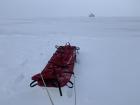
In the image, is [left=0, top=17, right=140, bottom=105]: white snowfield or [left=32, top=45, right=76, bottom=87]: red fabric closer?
[left=0, top=17, right=140, bottom=105]: white snowfield

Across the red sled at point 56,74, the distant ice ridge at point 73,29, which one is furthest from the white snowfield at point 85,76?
the distant ice ridge at point 73,29

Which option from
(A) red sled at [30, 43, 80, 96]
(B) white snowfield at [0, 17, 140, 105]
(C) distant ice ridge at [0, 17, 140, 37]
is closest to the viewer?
(B) white snowfield at [0, 17, 140, 105]

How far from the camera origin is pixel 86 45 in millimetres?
12477

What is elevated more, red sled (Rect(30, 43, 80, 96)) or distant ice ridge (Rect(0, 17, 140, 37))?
distant ice ridge (Rect(0, 17, 140, 37))

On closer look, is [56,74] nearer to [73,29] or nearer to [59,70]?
[59,70]

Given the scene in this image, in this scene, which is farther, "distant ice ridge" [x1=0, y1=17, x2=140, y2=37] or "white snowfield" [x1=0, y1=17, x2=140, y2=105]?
"distant ice ridge" [x1=0, y1=17, x2=140, y2=37]

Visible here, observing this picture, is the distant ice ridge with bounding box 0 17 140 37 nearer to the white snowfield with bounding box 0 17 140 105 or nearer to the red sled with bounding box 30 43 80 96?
the white snowfield with bounding box 0 17 140 105

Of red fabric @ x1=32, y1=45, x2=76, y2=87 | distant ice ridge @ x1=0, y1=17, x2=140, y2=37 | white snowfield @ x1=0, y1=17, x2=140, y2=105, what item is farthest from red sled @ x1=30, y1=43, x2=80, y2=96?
distant ice ridge @ x1=0, y1=17, x2=140, y2=37

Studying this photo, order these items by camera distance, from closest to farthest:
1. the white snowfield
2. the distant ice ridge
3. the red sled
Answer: the white snowfield, the red sled, the distant ice ridge

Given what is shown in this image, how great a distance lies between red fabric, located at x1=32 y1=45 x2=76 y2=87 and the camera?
5.78 metres

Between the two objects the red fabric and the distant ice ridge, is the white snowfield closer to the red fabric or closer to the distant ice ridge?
the red fabric

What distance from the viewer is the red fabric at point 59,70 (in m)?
5.78

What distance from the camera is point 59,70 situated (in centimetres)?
643

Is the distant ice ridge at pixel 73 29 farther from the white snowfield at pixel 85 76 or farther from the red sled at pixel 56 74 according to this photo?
the red sled at pixel 56 74
